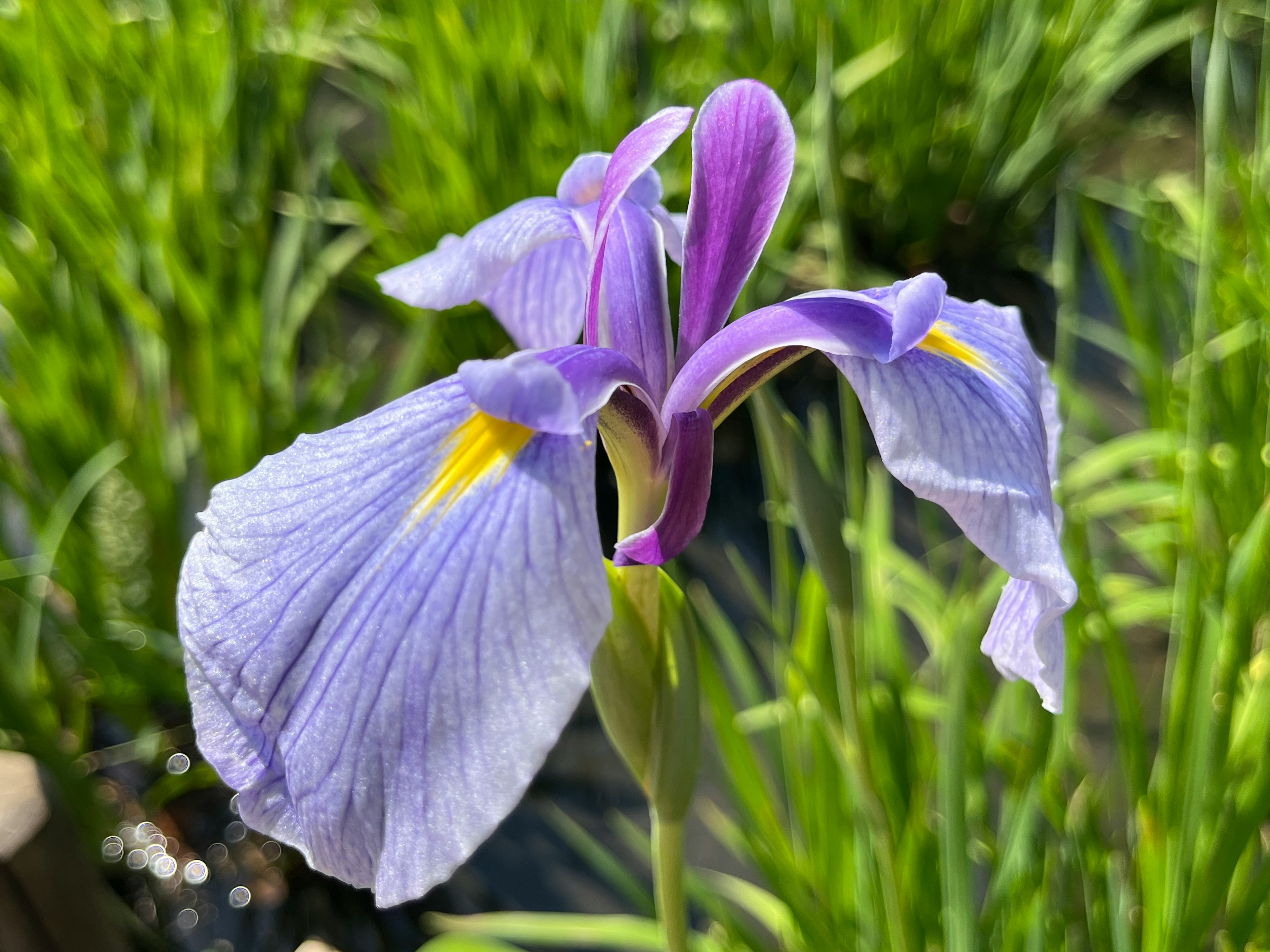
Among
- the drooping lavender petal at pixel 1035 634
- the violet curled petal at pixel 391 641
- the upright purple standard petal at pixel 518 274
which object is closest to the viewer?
the violet curled petal at pixel 391 641

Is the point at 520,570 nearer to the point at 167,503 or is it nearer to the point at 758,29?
the point at 167,503

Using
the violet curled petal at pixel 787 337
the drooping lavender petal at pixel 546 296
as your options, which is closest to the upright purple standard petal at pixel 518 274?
the drooping lavender petal at pixel 546 296

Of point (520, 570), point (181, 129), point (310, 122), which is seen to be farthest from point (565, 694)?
point (310, 122)

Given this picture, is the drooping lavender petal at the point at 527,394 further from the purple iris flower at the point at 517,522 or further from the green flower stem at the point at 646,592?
the green flower stem at the point at 646,592

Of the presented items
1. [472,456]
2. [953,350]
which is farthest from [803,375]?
[472,456]

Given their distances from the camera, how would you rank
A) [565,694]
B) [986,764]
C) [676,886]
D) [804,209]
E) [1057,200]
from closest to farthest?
[565,694] → [676,886] → [986,764] → [804,209] → [1057,200]

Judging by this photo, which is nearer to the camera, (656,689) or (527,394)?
(527,394)

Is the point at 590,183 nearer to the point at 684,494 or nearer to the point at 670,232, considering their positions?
the point at 670,232
